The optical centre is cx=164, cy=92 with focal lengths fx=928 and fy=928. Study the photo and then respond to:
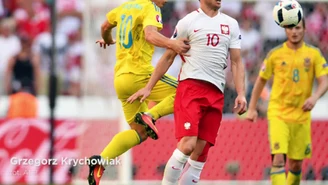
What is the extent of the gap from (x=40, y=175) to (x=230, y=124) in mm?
3331

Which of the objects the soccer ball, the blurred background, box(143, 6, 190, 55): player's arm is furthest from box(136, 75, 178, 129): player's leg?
the blurred background

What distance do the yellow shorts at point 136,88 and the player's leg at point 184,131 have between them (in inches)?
30.1

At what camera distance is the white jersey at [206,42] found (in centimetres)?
877

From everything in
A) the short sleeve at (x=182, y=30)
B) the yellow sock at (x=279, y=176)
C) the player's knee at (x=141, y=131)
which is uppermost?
the short sleeve at (x=182, y=30)

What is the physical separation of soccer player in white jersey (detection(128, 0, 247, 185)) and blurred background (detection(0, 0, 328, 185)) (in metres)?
3.53

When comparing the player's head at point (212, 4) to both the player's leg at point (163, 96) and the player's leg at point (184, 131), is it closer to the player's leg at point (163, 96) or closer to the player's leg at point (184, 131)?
the player's leg at point (184, 131)

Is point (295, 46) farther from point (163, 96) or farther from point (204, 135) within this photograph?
point (204, 135)

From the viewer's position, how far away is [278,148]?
10.8m

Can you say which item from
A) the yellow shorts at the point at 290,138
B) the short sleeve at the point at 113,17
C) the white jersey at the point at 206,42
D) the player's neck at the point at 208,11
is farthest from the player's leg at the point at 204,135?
the yellow shorts at the point at 290,138

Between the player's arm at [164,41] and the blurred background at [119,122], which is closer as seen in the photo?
the player's arm at [164,41]

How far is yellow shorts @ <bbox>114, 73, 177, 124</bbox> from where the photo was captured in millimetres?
Result: 9531

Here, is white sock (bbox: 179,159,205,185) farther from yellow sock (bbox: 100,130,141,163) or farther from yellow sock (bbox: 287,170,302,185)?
yellow sock (bbox: 287,170,302,185)

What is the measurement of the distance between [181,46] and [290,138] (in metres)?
2.98

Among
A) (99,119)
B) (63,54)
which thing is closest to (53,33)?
(99,119)
